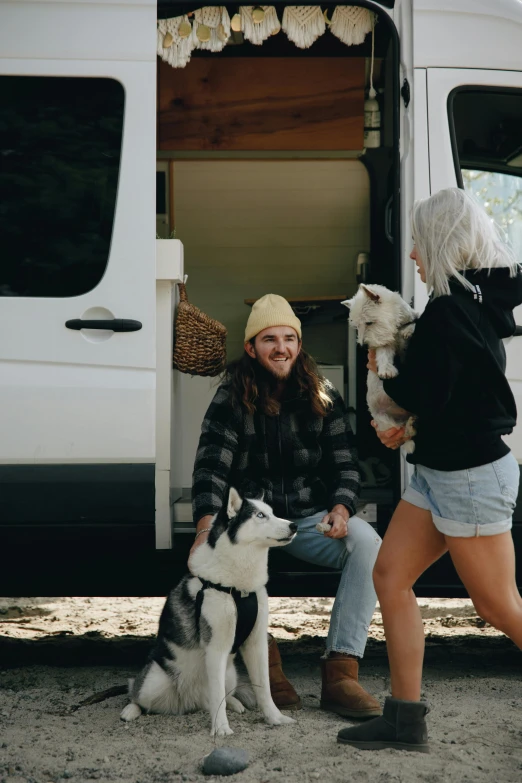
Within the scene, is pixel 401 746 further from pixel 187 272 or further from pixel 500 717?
pixel 187 272

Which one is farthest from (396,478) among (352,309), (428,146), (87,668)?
(87,668)

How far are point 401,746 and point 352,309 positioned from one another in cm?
Answer: 134

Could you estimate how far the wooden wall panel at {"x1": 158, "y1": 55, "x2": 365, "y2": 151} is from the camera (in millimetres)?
5082

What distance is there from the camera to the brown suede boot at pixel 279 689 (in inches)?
131

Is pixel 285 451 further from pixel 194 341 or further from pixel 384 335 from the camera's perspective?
pixel 384 335

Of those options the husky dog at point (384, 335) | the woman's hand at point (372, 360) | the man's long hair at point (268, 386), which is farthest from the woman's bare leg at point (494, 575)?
the man's long hair at point (268, 386)

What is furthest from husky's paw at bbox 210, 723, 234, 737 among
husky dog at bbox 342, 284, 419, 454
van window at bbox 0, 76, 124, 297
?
van window at bbox 0, 76, 124, 297

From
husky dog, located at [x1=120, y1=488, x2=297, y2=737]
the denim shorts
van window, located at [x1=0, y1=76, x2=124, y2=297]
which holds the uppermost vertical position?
van window, located at [x1=0, y1=76, x2=124, y2=297]

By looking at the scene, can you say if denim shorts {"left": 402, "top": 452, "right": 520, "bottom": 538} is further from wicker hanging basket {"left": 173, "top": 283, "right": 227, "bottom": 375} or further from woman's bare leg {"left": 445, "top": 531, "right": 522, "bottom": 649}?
wicker hanging basket {"left": 173, "top": 283, "right": 227, "bottom": 375}

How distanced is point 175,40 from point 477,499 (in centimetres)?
232

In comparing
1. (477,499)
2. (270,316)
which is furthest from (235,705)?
(270,316)

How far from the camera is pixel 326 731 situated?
9.92ft

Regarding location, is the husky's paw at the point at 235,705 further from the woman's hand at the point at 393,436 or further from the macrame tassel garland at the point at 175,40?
the macrame tassel garland at the point at 175,40

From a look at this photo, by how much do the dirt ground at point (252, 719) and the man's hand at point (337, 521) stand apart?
0.65 m
